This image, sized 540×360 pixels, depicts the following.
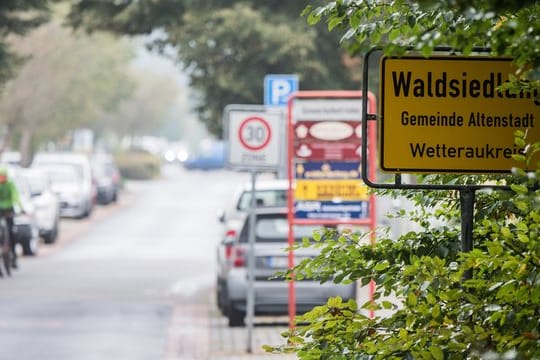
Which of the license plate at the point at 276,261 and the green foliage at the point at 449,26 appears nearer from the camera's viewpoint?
the green foliage at the point at 449,26

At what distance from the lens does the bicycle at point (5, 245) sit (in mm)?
24172

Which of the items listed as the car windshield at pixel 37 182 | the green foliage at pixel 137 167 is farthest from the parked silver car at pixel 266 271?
the green foliage at pixel 137 167

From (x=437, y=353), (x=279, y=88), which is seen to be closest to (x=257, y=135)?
(x=279, y=88)

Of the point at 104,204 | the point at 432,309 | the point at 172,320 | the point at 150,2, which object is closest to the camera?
the point at 432,309

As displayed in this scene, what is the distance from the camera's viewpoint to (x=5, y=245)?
24594 mm

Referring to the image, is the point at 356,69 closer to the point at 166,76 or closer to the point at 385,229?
the point at 385,229

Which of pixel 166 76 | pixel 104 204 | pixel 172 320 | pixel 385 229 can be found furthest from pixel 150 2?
pixel 166 76

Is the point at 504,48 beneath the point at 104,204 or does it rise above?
above

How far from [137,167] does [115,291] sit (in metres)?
55.1

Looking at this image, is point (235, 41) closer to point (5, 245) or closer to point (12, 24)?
point (12, 24)

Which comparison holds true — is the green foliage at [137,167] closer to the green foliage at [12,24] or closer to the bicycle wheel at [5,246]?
the green foliage at [12,24]

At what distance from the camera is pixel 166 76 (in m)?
97.6

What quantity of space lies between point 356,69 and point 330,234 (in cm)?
2103

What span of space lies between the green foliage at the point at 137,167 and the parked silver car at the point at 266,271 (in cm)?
6047
